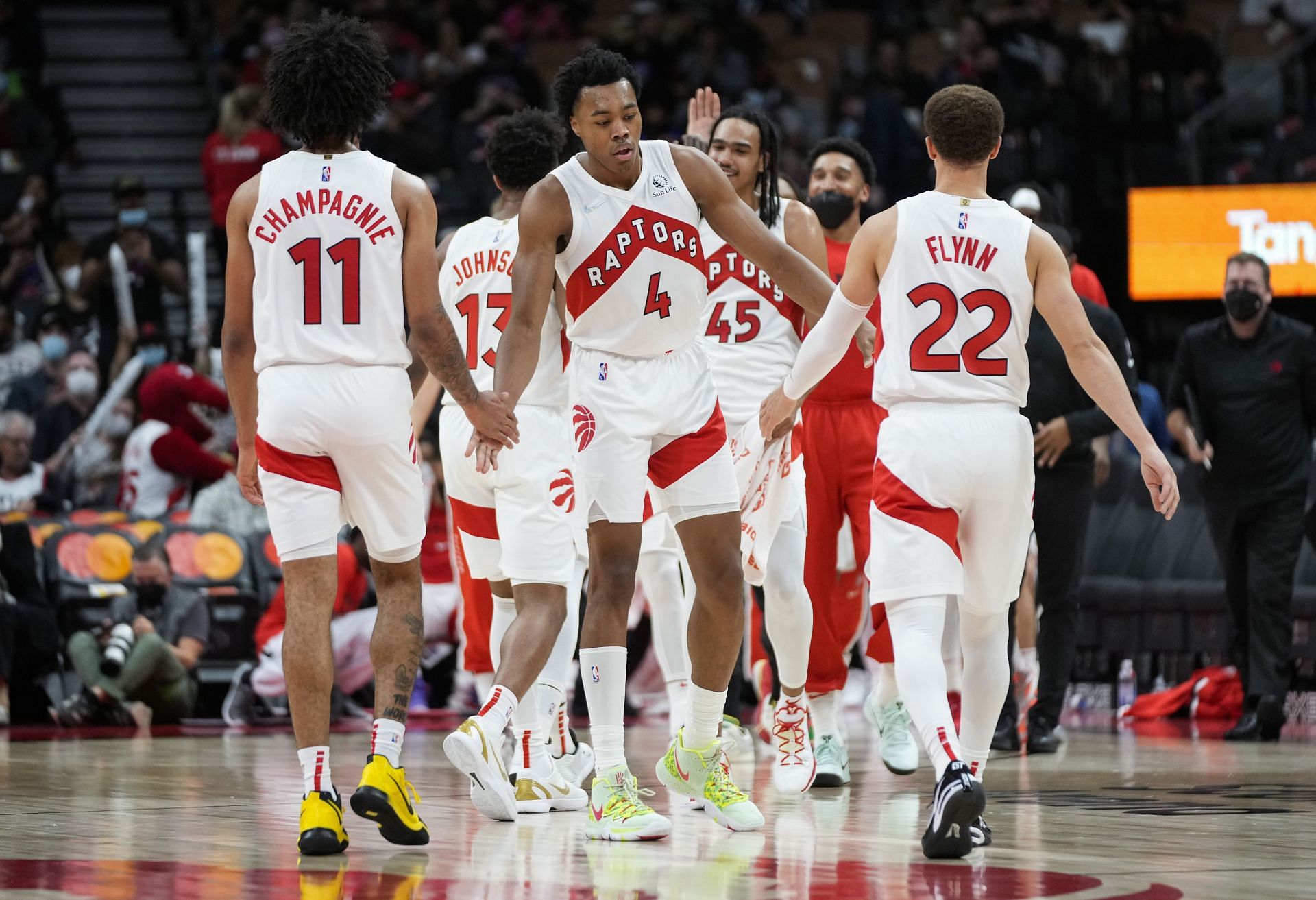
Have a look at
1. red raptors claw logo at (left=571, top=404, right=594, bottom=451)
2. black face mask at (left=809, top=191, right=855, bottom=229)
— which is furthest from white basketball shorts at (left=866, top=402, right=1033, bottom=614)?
black face mask at (left=809, top=191, right=855, bottom=229)

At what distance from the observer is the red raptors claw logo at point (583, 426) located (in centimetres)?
556

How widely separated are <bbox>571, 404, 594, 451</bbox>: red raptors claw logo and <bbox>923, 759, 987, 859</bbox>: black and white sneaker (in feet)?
4.66

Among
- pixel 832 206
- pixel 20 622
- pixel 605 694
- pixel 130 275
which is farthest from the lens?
pixel 130 275

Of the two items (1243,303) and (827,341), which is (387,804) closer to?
(827,341)

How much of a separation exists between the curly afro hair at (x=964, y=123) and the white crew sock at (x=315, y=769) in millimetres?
2408

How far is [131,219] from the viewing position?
15641mm

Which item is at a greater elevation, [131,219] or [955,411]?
[131,219]

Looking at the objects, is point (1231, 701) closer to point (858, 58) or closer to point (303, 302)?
point (303, 302)

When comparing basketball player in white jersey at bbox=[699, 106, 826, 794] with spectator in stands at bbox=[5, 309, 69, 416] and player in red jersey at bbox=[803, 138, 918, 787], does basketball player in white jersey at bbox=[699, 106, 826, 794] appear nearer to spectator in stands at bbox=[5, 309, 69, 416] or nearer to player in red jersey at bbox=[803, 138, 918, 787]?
player in red jersey at bbox=[803, 138, 918, 787]

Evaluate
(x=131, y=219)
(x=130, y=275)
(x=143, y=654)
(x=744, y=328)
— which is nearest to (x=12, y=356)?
(x=130, y=275)

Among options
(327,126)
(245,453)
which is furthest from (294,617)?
(327,126)

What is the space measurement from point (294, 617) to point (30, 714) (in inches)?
258

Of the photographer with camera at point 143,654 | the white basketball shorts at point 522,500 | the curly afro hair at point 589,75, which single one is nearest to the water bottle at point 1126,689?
the photographer with camera at point 143,654

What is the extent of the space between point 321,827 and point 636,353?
63.2 inches
